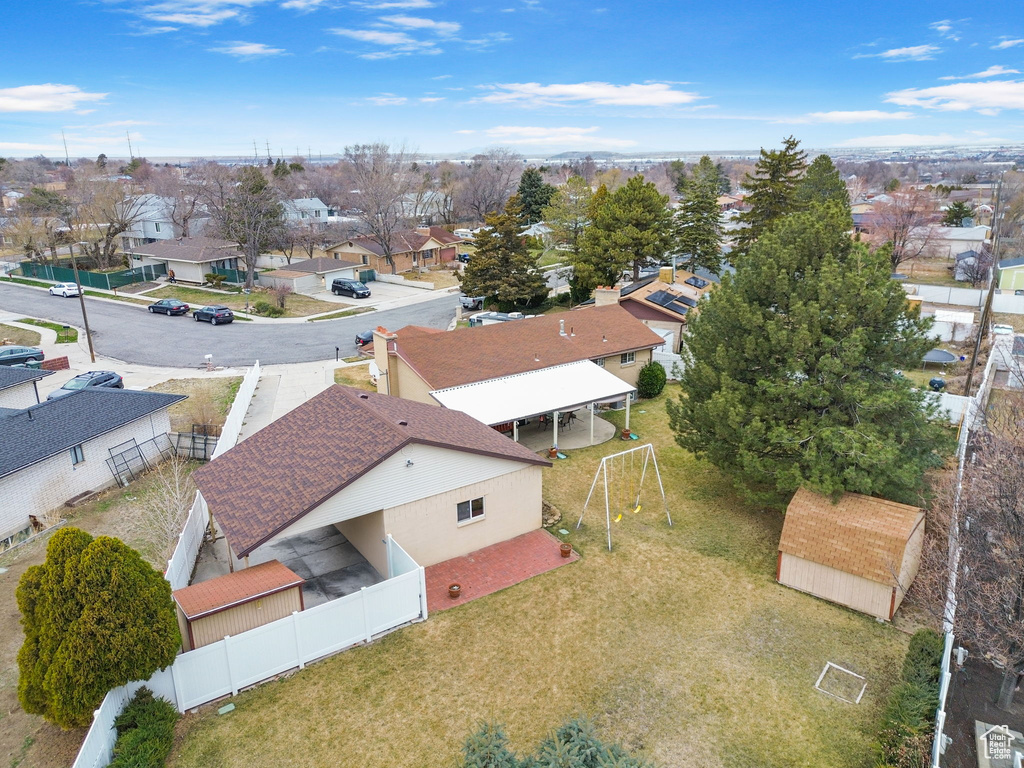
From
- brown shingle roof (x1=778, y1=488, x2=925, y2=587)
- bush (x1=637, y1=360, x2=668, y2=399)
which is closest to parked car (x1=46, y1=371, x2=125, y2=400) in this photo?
bush (x1=637, y1=360, x2=668, y2=399)

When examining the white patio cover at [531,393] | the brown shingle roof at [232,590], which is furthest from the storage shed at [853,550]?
the brown shingle roof at [232,590]

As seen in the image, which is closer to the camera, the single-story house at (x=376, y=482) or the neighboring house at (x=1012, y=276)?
the single-story house at (x=376, y=482)

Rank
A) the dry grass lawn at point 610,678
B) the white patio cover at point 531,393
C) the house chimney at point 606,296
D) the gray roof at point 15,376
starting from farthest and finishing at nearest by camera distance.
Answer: the house chimney at point 606,296 < the gray roof at point 15,376 < the white patio cover at point 531,393 < the dry grass lawn at point 610,678

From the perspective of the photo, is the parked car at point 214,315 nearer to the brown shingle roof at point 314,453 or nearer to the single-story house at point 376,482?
the brown shingle roof at point 314,453

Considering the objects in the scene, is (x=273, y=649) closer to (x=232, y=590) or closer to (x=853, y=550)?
(x=232, y=590)

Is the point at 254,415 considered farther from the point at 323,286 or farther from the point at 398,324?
the point at 323,286

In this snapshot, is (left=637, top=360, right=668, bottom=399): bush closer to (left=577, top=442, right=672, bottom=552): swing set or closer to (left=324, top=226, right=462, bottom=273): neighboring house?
(left=577, top=442, right=672, bottom=552): swing set

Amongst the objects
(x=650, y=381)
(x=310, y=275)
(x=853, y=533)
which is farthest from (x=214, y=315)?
(x=853, y=533)
